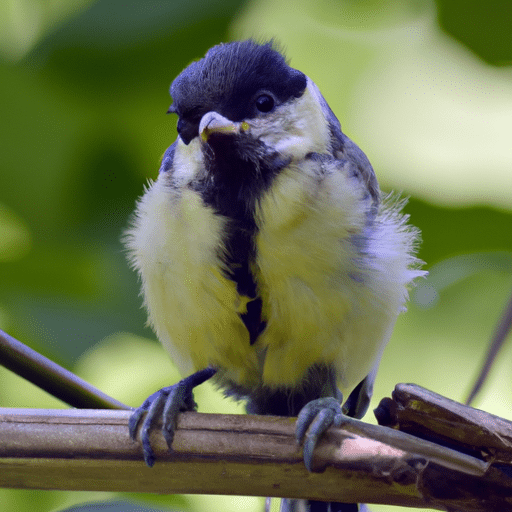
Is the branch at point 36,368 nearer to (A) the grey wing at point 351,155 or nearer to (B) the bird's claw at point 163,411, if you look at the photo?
(B) the bird's claw at point 163,411

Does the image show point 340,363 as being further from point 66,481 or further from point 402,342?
point 402,342

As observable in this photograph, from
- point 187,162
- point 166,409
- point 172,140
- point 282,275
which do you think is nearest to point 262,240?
point 282,275

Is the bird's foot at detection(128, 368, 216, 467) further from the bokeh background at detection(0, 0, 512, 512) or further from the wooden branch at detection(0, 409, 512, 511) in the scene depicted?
the bokeh background at detection(0, 0, 512, 512)

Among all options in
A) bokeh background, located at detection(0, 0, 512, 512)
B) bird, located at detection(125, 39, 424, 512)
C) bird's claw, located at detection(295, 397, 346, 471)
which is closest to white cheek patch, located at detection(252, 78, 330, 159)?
bird, located at detection(125, 39, 424, 512)

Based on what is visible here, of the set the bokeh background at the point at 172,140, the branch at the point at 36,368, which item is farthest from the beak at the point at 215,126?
the bokeh background at the point at 172,140

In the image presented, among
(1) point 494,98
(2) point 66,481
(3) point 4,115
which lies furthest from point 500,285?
(3) point 4,115

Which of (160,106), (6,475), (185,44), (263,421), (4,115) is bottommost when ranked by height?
(6,475)
